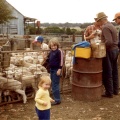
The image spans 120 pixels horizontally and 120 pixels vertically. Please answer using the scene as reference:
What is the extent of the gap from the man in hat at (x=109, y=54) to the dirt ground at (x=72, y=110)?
439 mm

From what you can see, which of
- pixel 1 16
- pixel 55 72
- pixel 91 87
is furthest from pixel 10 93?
pixel 1 16

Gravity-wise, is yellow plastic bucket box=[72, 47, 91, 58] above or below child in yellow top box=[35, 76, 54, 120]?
above

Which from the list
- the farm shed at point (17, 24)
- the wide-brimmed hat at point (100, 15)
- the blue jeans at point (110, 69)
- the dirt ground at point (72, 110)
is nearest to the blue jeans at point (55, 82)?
the dirt ground at point (72, 110)

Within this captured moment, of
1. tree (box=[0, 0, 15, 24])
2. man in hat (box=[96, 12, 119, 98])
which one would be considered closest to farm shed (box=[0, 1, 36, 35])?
tree (box=[0, 0, 15, 24])

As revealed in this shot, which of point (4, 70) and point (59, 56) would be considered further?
point (4, 70)

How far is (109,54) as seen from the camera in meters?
7.25

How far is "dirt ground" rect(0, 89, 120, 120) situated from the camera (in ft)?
19.8

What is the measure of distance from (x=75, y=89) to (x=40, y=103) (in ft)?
9.22

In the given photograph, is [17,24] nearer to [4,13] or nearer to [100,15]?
[4,13]

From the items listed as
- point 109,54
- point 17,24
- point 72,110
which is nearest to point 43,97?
point 72,110

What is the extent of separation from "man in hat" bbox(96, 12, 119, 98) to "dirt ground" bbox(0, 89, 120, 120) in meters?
0.44

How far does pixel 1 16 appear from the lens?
4078cm

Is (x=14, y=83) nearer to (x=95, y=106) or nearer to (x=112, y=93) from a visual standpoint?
(x=95, y=106)

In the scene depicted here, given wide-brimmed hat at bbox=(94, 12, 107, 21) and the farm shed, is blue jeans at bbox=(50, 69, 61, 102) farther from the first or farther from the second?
the farm shed
